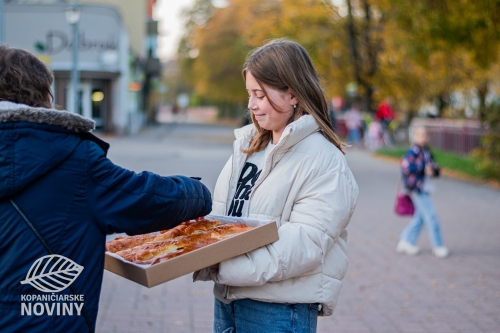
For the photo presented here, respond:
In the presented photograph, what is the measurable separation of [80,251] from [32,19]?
33.4m

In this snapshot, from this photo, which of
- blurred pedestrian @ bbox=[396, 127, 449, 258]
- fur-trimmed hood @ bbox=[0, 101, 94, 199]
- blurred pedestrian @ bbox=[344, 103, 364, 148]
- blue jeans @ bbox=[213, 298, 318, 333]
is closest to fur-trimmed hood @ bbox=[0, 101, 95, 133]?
fur-trimmed hood @ bbox=[0, 101, 94, 199]

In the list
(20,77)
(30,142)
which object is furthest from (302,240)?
(20,77)

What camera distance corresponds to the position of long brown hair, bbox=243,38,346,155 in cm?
272

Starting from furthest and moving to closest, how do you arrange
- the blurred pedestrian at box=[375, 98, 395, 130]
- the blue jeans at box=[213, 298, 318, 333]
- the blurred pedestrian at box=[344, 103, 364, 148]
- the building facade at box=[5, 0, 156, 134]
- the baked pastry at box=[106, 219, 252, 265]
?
the building facade at box=[5, 0, 156, 134], the blurred pedestrian at box=[344, 103, 364, 148], the blurred pedestrian at box=[375, 98, 395, 130], the blue jeans at box=[213, 298, 318, 333], the baked pastry at box=[106, 219, 252, 265]

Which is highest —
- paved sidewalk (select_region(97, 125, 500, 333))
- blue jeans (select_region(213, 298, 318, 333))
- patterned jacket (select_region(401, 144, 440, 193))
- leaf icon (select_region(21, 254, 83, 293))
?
leaf icon (select_region(21, 254, 83, 293))

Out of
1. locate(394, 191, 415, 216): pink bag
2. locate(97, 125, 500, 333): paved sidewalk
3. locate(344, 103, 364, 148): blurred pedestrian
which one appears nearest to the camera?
locate(97, 125, 500, 333): paved sidewalk

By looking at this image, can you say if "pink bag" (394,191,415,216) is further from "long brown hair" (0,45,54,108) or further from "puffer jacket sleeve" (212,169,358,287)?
"long brown hair" (0,45,54,108)

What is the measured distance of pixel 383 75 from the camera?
30.8 m

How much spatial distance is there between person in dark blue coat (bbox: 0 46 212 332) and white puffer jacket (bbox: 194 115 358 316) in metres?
0.45

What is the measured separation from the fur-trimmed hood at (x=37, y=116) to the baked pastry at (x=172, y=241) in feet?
1.71

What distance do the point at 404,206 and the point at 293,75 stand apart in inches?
247

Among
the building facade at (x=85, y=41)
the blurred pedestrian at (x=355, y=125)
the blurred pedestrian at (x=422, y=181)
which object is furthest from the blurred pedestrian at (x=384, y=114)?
the blurred pedestrian at (x=422, y=181)

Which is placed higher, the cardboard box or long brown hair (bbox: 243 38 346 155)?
long brown hair (bbox: 243 38 346 155)

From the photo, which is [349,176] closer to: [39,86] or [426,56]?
[39,86]
